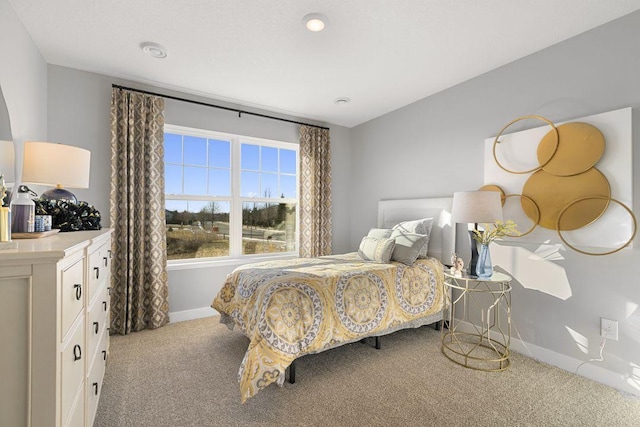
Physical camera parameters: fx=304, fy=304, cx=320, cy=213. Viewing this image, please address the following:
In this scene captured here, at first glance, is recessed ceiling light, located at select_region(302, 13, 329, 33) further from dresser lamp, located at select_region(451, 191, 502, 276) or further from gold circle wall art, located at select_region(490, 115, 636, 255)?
gold circle wall art, located at select_region(490, 115, 636, 255)

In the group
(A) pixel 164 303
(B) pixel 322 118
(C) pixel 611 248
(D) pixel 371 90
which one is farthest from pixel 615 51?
(A) pixel 164 303

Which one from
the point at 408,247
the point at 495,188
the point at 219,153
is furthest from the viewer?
Result: the point at 219,153

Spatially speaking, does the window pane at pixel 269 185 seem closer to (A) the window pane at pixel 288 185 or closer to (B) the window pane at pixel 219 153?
(A) the window pane at pixel 288 185

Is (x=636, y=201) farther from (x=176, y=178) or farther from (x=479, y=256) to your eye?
(x=176, y=178)

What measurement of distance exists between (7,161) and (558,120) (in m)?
3.93

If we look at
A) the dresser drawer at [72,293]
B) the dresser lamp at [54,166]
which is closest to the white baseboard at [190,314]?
the dresser lamp at [54,166]

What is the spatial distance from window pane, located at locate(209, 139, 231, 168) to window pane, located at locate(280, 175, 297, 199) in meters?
0.79

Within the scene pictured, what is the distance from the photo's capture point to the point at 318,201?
436cm

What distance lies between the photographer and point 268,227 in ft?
13.9

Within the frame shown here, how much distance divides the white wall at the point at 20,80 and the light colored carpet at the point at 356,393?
1.79 m

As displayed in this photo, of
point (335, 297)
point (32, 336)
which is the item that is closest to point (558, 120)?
point (335, 297)

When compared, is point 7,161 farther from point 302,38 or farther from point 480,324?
point 480,324

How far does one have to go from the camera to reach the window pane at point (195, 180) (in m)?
3.65

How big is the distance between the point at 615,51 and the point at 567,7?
20.6 inches
